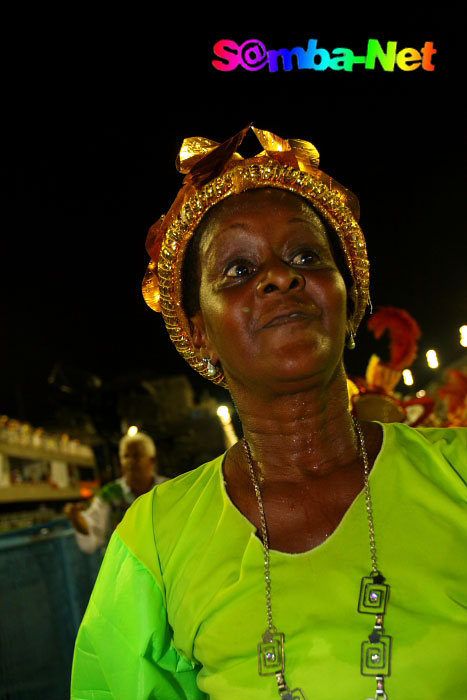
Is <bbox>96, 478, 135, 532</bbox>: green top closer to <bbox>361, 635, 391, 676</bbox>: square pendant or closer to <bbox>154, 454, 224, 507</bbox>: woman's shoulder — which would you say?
<bbox>154, 454, 224, 507</bbox>: woman's shoulder

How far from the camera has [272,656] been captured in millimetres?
1391

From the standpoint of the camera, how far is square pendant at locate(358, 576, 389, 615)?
136 cm

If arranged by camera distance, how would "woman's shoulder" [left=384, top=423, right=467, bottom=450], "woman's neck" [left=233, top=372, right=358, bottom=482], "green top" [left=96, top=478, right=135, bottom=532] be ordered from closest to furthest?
1. "woman's shoulder" [left=384, top=423, right=467, bottom=450]
2. "woman's neck" [left=233, top=372, right=358, bottom=482]
3. "green top" [left=96, top=478, right=135, bottom=532]

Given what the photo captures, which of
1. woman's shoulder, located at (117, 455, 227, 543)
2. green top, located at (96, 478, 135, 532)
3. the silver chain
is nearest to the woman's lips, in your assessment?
the silver chain

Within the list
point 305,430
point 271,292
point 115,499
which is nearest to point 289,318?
point 271,292

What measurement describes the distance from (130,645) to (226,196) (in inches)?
Result: 52.2

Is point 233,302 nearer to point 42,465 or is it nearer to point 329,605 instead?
point 329,605

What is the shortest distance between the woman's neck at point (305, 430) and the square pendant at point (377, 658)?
19.3 inches

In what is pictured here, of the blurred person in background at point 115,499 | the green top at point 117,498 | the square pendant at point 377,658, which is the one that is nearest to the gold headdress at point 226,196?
the square pendant at point 377,658

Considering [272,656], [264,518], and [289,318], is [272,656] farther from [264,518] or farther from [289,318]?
[289,318]

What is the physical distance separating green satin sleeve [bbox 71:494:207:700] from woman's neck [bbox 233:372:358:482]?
0.45m

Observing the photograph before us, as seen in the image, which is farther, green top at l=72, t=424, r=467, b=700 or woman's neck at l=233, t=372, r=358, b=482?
woman's neck at l=233, t=372, r=358, b=482

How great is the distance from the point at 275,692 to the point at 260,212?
125cm

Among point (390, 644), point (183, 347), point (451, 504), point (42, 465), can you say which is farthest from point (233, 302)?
point (42, 465)
